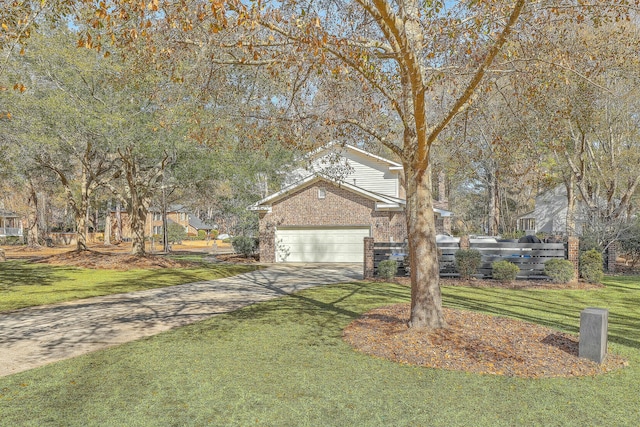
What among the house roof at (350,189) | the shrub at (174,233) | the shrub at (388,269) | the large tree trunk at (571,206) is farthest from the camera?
the shrub at (174,233)

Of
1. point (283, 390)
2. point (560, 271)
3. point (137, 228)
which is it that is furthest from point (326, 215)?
point (283, 390)

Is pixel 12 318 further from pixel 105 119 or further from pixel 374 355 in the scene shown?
pixel 105 119

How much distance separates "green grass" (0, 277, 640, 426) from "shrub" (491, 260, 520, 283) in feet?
Result: 22.5

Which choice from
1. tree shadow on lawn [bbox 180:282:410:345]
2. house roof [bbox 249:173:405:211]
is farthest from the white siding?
tree shadow on lawn [bbox 180:282:410:345]

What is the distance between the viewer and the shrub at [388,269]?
599 inches

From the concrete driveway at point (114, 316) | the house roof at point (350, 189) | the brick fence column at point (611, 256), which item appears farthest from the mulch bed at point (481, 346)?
the brick fence column at point (611, 256)

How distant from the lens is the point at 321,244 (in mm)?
22781

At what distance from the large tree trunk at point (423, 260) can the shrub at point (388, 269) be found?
7616 mm

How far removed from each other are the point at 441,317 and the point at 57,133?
59.5ft

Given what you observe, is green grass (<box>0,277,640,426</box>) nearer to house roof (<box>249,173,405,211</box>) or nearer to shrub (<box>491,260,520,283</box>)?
shrub (<box>491,260,520,283</box>)

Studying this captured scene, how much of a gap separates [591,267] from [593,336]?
10.1 metres

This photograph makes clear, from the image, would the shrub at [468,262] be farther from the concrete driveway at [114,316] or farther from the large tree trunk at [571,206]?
the large tree trunk at [571,206]

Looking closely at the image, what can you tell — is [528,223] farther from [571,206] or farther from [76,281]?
[76,281]

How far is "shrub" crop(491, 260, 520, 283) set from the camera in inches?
572
